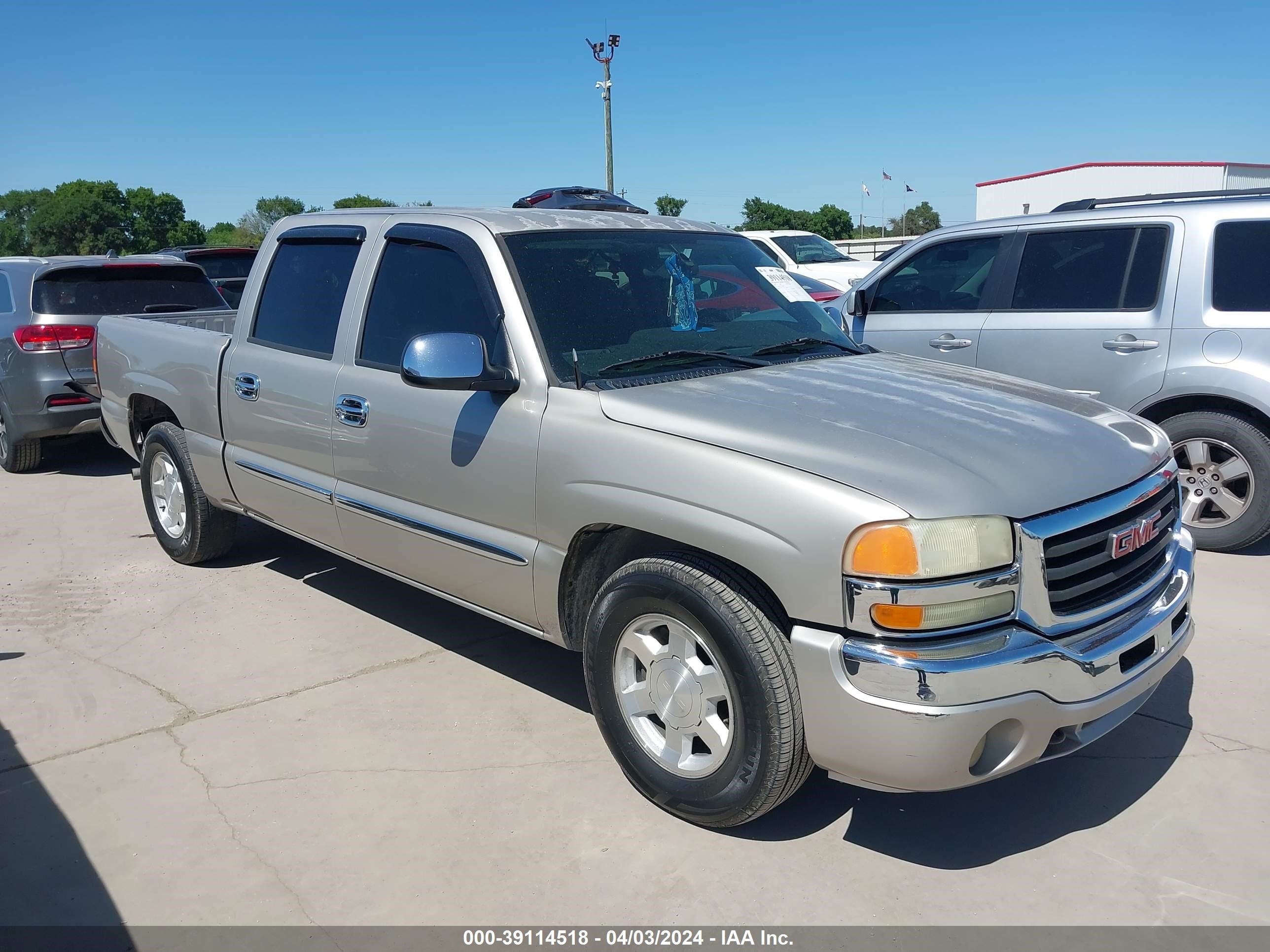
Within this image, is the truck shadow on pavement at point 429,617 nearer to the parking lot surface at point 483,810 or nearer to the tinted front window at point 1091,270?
the parking lot surface at point 483,810

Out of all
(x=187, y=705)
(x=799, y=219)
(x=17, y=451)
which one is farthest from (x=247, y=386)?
(x=799, y=219)

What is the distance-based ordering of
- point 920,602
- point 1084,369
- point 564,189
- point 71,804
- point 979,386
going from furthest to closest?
point 564,189 < point 1084,369 < point 979,386 < point 71,804 < point 920,602

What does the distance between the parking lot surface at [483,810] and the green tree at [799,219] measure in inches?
2173

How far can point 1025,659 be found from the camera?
2.68m

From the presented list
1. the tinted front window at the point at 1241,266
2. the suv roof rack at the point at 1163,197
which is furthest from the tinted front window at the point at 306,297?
the tinted front window at the point at 1241,266

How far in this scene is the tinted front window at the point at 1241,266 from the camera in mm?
5578

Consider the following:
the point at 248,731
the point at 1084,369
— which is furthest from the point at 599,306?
the point at 1084,369

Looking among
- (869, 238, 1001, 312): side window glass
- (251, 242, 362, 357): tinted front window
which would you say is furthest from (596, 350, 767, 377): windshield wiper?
(869, 238, 1001, 312): side window glass

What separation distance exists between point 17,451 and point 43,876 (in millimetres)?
6694

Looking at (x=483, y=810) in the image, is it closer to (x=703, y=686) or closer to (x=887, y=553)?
(x=703, y=686)

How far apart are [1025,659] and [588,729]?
1806 millimetres

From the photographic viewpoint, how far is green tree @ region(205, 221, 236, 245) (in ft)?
234

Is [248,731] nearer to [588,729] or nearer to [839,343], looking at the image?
[588,729]

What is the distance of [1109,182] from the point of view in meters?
34.4
